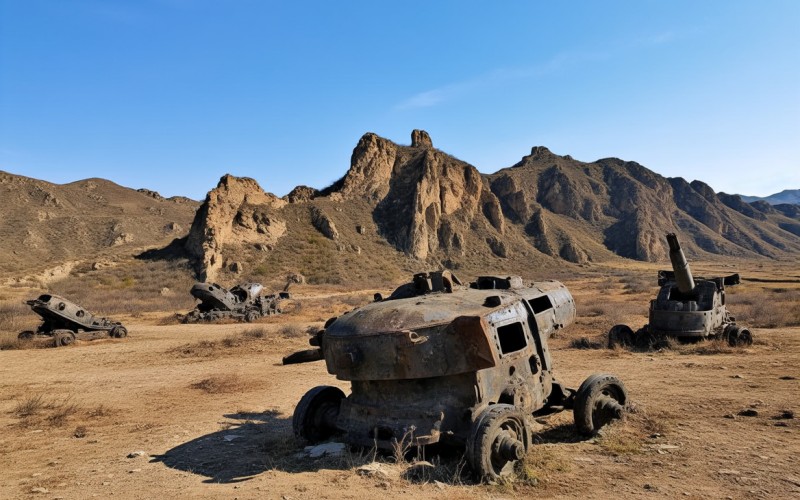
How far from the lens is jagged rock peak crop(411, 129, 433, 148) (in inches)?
2876

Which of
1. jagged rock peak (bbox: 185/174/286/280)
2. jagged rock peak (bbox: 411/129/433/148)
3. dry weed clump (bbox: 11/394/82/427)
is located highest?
jagged rock peak (bbox: 411/129/433/148)

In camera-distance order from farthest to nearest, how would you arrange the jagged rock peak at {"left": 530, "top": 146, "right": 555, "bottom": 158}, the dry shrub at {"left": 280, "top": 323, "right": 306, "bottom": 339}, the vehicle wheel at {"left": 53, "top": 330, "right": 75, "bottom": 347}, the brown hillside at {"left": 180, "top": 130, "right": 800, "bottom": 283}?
1. the jagged rock peak at {"left": 530, "top": 146, "right": 555, "bottom": 158}
2. the brown hillside at {"left": 180, "top": 130, "right": 800, "bottom": 283}
3. the dry shrub at {"left": 280, "top": 323, "right": 306, "bottom": 339}
4. the vehicle wheel at {"left": 53, "top": 330, "right": 75, "bottom": 347}

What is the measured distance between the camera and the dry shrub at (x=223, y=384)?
10656mm

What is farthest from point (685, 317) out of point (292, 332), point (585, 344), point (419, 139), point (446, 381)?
point (419, 139)

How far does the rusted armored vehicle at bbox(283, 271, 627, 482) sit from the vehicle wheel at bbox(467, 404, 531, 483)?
11 mm

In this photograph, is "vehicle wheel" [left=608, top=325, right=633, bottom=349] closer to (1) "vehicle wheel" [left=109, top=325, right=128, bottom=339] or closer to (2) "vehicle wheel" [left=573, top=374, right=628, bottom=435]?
(2) "vehicle wheel" [left=573, top=374, right=628, bottom=435]

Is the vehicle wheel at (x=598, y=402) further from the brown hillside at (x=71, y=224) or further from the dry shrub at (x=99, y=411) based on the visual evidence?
the brown hillside at (x=71, y=224)

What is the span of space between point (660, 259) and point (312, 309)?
81.3m

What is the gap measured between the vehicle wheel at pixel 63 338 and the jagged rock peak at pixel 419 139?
59595 millimetres

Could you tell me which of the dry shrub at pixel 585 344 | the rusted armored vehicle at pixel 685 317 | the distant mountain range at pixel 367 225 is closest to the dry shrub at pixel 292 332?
the dry shrub at pixel 585 344

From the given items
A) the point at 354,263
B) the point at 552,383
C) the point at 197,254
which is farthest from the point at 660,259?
the point at 552,383

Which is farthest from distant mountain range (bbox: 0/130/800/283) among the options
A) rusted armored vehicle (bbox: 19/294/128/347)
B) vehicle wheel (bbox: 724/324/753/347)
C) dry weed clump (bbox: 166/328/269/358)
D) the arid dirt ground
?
vehicle wheel (bbox: 724/324/753/347)

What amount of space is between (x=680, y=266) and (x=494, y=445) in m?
10.6

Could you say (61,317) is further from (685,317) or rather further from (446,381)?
(685,317)
